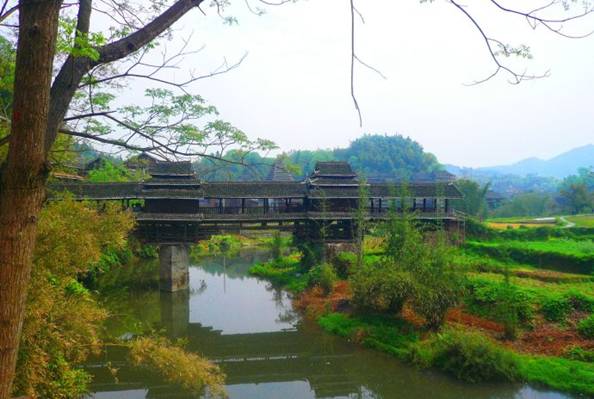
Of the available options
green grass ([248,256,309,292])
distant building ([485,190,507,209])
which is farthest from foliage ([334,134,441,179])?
green grass ([248,256,309,292])

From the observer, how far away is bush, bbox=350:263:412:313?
1409 centimetres

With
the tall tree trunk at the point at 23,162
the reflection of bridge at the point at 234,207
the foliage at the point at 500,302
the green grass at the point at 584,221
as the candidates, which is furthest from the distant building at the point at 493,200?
the tall tree trunk at the point at 23,162

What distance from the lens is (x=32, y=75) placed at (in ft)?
7.83

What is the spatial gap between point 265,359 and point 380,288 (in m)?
4.26

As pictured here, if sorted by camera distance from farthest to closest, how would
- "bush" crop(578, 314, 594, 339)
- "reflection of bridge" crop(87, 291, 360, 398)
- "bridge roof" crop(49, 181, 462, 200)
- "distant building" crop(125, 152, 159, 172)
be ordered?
"bridge roof" crop(49, 181, 462, 200), "bush" crop(578, 314, 594, 339), "reflection of bridge" crop(87, 291, 360, 398), "distant building" crop(125, 152, 159, 172)

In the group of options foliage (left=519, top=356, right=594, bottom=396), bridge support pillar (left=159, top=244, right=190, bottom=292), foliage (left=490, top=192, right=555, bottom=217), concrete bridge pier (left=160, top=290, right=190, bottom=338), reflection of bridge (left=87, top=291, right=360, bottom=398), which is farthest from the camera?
foliage (left=490, top=192, right=555, bottom=217)

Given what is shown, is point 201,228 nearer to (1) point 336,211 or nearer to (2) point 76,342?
(1) point 336,211

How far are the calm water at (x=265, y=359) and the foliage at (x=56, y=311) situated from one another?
1.05 m

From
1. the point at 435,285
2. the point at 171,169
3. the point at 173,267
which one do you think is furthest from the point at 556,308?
the point at 171,169

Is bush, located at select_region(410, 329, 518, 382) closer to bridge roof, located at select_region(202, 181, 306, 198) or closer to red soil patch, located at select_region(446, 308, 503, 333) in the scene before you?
red soil patch, located at select_region(446, 308, 503, 333)

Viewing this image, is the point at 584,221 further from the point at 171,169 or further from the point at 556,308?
the point at 171,169

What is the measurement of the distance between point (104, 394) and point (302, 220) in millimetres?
13734

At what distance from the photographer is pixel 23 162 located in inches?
95.3

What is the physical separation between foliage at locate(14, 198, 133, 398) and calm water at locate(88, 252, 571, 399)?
105cm
